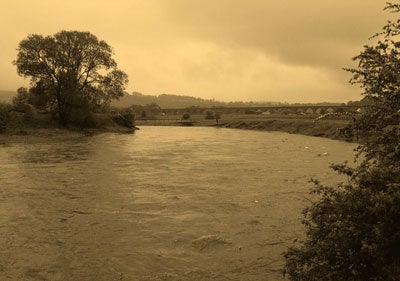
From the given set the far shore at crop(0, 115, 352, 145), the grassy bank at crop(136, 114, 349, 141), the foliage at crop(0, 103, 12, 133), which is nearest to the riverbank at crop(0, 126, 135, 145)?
the far shore at crop(0, 115, 352, 145)

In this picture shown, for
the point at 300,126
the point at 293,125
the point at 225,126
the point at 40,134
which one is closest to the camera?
the point at 40,134

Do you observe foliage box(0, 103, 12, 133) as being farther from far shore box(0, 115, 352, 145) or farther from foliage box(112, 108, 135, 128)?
foliage box(112, 108, 135, 128)

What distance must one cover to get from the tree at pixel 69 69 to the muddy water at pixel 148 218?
32.0 meters

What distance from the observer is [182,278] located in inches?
446

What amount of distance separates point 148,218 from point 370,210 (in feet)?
36.8

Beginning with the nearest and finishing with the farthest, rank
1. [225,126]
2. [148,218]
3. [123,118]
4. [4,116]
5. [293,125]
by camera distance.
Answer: [148,218] → [4,116] → [293,125] → [123,118] → [225,126]

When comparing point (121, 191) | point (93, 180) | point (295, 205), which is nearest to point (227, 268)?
point (295, 205)

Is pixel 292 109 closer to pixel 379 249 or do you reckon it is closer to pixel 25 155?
pixel 25 155

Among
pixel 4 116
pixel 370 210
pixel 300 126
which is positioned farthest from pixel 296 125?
pixel 370 210

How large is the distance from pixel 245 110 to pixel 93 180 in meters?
141

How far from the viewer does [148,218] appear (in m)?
16.9

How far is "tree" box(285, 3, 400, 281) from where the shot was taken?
280 inches

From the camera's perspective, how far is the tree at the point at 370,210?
23.3 ft

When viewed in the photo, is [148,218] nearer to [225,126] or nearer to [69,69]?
[69,69]
